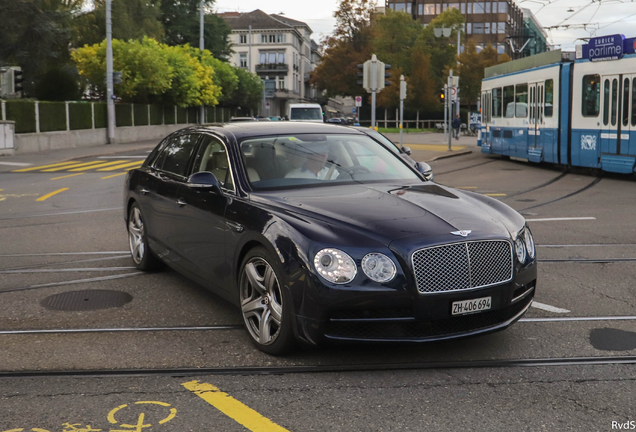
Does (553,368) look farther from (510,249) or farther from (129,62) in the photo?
(129,62)

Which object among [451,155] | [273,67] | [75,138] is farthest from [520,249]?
[273,67]

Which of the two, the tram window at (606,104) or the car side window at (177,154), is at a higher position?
the tram window at (606,104)

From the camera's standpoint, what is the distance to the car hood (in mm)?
4590

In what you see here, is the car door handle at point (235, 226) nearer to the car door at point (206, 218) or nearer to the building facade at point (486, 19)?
the car door at point (206, 218)

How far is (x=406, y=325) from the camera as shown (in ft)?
14.8

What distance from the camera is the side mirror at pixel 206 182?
5617 millimetres

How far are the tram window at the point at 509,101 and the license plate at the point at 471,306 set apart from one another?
825 inches

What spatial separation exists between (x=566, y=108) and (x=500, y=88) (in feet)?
19.6

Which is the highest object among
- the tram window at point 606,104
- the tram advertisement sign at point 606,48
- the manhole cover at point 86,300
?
the tram advertisement sign at point 606,48

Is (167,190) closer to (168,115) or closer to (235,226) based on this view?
(235,226)

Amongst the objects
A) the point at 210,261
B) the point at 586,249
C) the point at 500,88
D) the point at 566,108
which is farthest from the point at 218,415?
the point at 500,88

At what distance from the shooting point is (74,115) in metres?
34.1

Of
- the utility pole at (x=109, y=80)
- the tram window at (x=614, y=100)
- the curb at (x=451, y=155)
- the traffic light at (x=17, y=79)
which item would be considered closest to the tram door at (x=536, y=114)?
the tram window at (x=614, y=100)

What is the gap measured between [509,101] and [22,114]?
18.6 m
